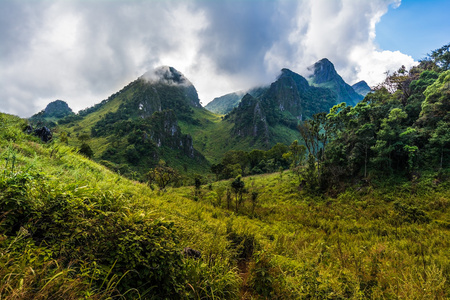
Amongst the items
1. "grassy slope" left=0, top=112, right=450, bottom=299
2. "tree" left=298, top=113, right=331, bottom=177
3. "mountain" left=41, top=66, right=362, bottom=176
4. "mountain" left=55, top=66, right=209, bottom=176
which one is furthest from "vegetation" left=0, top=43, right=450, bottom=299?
"mountain" left=41, top=66, right=362, bottom=176

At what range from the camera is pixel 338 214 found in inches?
609

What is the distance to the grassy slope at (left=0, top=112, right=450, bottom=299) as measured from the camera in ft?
10.9

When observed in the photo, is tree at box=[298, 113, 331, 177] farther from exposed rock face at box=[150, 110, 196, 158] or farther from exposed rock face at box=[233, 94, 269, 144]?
exposed rock face at box=[233, 94, 269, 144]

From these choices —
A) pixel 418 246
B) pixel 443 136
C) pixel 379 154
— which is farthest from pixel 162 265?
pixel 443 136

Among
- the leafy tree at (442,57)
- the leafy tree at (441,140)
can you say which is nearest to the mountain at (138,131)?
the leafy tree at (441,140)

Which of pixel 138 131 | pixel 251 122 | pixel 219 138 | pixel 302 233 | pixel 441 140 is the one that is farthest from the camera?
pixel 219 138

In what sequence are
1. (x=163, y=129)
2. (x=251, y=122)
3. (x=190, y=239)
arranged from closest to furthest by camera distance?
(x=190, y=239) < (x=163, y=129) < (x=251, y=122)

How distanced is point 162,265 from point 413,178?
23.2 meters

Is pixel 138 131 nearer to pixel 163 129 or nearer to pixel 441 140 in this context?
pixel 163 129

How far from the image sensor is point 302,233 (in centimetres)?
1026

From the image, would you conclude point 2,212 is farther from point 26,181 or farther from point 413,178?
point 413,178

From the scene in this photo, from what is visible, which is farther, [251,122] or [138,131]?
[251,122]

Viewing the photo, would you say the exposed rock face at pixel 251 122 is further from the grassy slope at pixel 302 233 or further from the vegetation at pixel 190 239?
the vegetation at pixel 190 239

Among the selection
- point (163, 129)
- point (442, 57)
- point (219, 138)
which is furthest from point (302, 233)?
point (219, 138)
